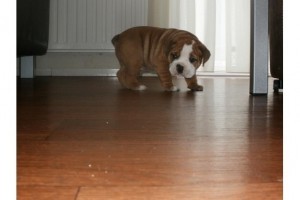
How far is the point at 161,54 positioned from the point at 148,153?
169 centimetres

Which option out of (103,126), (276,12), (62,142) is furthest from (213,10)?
(62,142)

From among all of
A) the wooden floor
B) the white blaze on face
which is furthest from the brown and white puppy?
the wooden floor

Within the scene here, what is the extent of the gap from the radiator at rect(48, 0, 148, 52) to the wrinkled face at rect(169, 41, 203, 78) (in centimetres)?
120

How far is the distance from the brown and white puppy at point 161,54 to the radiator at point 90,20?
1.04 m

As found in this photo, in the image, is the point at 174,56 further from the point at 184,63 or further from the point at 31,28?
the point at 31,28

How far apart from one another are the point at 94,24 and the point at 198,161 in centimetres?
295

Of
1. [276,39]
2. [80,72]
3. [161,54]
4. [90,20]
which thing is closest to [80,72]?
[80,72]

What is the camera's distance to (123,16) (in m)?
3.62

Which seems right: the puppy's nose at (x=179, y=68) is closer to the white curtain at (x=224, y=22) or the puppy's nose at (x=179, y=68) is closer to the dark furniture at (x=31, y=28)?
the dark furniture at (x=31, y=28)

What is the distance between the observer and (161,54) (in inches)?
98.3

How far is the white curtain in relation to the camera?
3.56 meters

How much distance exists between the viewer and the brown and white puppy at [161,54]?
8.05ft

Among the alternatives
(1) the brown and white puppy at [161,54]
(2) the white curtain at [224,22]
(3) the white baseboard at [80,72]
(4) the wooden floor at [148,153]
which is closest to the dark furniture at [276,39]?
(1) the brown and white puppy at [161,54]
